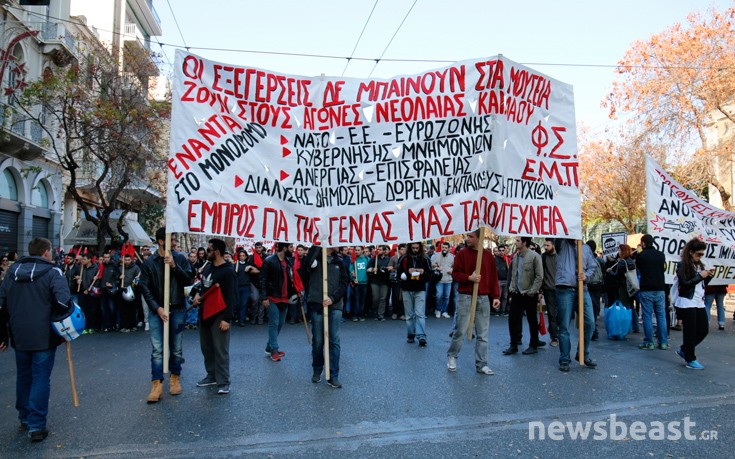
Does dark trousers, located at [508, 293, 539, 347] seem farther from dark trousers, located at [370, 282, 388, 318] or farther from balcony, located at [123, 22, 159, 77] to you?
balcony, located at [123, 22, 159, 77]

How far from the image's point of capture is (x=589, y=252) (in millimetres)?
8766

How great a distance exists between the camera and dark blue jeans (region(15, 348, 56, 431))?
4.69 meters

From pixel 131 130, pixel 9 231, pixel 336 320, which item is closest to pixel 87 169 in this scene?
pixel 9 231

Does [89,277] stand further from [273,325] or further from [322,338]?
[322,338]

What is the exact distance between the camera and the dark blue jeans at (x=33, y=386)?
4.69 m

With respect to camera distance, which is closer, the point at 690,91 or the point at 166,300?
the point at 166,300

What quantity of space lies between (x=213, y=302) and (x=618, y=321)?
7.12 metres

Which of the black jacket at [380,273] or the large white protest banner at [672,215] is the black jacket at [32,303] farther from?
the black jacket at [380,273]

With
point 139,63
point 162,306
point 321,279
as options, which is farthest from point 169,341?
point 139,63

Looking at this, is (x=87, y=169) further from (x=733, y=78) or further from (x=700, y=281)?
(x=733, y=78)

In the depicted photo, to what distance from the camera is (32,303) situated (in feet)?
16.1

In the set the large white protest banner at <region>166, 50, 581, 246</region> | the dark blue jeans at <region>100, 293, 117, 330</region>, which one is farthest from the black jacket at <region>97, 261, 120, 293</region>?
the large white protest banner at <region>166, 50, 581, 246</region>

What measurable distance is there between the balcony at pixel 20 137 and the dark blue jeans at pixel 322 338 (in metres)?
16.5

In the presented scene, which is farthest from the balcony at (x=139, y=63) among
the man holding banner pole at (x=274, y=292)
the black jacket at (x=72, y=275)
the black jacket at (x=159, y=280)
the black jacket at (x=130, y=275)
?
the black jacket at (x=159, y=280)
